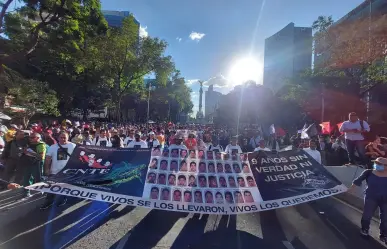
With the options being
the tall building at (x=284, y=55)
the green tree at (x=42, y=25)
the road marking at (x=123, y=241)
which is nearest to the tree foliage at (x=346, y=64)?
the green tree at (x=42, y=25)

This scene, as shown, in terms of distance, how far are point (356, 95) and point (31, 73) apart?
110 ft

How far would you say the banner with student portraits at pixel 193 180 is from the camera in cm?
604

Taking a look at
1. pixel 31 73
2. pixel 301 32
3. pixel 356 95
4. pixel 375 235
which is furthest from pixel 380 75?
pixel 301 32

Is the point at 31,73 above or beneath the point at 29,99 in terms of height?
above

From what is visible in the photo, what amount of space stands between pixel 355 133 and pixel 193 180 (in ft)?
20.7

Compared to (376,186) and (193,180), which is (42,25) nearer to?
(193,180)

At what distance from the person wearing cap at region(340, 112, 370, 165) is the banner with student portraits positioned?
326 cm

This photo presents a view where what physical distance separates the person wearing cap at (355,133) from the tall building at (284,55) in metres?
61.8

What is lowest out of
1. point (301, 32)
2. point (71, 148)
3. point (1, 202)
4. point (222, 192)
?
point (1, 202)

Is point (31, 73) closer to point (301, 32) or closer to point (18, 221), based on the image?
point (18, 221)

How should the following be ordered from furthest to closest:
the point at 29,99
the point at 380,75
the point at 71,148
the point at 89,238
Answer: the point at 380,75, the point at 29,99, the point at 71,148, the point at 89,238

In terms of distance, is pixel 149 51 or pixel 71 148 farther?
pixel 149 51

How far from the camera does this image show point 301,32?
258ft

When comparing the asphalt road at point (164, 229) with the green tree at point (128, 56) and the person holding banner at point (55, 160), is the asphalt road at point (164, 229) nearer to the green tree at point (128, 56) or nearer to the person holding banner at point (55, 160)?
the person holding banner at point (55, 160)
